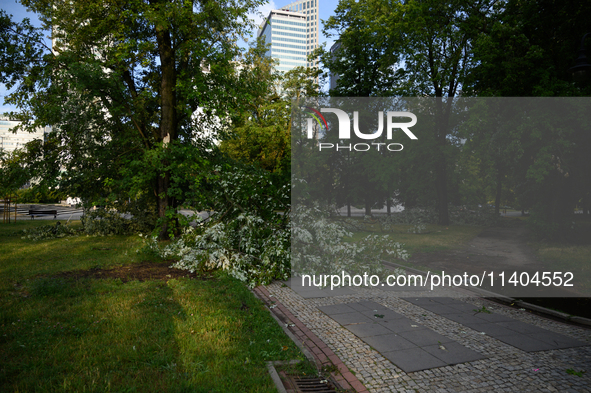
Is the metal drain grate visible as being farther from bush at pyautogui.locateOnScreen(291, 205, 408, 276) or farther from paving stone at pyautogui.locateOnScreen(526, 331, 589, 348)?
bush at pyautogui.locateOnScreen(291, 205, 408, 276)

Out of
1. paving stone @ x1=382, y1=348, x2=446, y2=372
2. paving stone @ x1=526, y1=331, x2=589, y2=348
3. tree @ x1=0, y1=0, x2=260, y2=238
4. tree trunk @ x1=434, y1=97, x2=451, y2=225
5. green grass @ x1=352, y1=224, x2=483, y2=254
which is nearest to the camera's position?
paving stone @ x1=382, y1=348, x2=446, y2=372

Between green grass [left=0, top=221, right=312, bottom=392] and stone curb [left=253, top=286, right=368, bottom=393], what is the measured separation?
25 cm

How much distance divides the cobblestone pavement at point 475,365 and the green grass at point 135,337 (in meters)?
0.80

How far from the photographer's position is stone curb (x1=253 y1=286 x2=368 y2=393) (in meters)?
4.03

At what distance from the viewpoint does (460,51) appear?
856 inches

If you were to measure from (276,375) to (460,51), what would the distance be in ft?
75.4

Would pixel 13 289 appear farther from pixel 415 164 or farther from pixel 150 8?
pixel 415 164

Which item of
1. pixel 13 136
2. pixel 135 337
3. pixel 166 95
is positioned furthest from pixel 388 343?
pixel 13 136

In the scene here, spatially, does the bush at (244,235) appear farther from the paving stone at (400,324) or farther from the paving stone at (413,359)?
the paving stone at (413,359)

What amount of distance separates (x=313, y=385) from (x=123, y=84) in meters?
13.9

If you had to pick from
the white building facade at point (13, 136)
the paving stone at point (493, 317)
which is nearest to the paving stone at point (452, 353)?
the paving stone at point (493, 317)

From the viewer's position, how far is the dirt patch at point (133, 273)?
880 cm

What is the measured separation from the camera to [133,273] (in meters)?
9.30

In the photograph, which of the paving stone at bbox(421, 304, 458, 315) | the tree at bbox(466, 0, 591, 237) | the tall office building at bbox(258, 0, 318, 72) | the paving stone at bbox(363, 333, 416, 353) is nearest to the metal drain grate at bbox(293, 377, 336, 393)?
the paving stone at bbox(363, 333, 416, 353)
